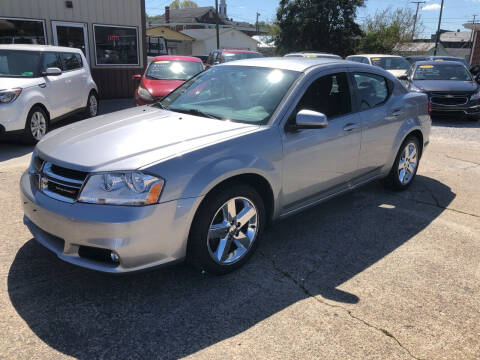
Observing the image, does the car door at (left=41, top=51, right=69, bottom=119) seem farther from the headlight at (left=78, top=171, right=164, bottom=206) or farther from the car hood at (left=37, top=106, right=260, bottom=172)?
the headlight at (left=78, top=171, right=164, bottom=206)

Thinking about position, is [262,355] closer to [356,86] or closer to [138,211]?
[138,211]

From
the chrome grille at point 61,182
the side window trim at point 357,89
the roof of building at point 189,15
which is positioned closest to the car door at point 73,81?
the chrome grille at point 61,182

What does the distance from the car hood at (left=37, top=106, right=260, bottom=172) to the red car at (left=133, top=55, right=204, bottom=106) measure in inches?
210

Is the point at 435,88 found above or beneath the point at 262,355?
above

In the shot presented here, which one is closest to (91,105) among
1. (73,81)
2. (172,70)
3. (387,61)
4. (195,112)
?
(73,81)

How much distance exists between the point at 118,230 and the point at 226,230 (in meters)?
0.89

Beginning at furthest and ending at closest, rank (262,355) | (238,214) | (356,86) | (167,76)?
(167,76) < (356,86) < (238,214) < (262,355)

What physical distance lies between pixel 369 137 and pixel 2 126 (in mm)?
5736

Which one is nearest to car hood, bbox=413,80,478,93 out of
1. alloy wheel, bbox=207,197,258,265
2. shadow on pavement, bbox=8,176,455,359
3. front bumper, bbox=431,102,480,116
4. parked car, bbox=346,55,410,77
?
front bumper, bbox=431,102,480,116

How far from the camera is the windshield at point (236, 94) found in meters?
3.64

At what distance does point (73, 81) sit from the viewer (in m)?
9.01

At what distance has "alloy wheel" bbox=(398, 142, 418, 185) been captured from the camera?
17.3 feet

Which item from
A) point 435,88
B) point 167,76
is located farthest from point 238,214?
point 435,88

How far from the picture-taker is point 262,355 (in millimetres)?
2473
